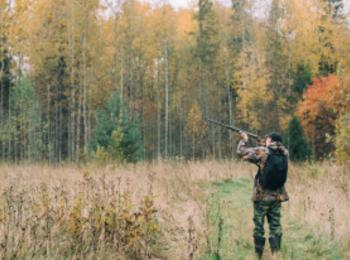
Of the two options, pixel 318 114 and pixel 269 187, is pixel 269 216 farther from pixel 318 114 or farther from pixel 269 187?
pixel 318 114

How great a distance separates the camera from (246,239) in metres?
7.57

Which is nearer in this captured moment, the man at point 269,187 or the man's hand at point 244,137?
the man at point 269,187

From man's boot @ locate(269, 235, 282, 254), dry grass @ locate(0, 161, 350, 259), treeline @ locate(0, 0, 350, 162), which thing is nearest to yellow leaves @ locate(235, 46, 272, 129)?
treeline @ locate(0, 0, 350, 162)

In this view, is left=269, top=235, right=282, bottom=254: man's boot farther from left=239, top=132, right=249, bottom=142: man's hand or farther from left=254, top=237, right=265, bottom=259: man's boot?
left=239, top=132, right=249, bottom=142: man's hand

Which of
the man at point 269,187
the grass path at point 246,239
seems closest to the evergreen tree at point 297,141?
the grass path at point 246,239

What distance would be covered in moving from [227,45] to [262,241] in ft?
95.3

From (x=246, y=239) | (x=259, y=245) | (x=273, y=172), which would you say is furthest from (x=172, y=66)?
(x=259, y=245)

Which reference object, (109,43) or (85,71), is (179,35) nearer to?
(109,43)

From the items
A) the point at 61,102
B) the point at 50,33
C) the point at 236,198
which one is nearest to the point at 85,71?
the point at 50,33

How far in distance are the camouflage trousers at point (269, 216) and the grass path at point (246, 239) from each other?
32cm

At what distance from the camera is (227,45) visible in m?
34.8

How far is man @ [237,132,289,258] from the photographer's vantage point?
6852 millimetres

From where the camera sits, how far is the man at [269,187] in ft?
A: 22.5

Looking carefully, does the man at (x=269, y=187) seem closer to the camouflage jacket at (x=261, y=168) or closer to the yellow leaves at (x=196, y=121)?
the camouflage jacket at (x=261, y=168)
